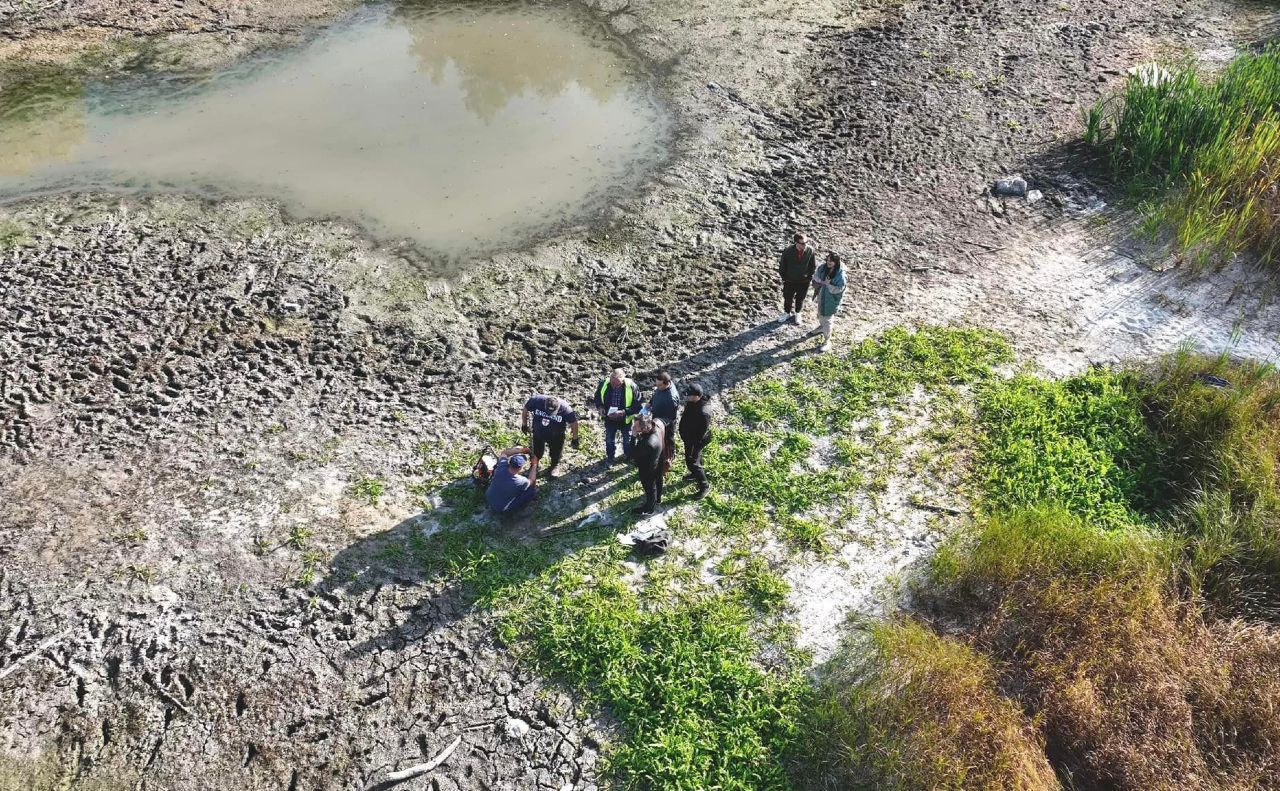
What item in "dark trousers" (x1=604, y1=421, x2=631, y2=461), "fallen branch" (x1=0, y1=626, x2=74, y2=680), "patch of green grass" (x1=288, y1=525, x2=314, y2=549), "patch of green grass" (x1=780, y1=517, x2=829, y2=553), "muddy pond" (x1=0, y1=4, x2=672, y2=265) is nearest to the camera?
"fallen branch" (x1=0, y1=626, x2=74, y2=680)

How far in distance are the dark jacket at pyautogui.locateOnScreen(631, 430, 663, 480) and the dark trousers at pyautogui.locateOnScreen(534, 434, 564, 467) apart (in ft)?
3.17

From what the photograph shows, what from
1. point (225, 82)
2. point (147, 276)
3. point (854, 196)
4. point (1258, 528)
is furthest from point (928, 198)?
point (225, 82)

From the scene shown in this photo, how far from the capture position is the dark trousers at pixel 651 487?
8.35 metres

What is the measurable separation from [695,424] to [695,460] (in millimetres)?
447

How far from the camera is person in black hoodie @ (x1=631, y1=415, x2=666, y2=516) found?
8.11m

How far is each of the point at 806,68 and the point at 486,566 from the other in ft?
40.3

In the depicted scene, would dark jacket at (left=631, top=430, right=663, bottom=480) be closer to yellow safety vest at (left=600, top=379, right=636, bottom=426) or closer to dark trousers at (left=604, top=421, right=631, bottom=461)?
yellow safety vest at (left=600, top=379, right=636, bottom=426)

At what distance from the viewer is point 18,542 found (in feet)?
27.0

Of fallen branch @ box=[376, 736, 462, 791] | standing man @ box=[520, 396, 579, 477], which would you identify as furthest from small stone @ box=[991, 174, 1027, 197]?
fallen branch @ box=[376, 736, 462, 791]

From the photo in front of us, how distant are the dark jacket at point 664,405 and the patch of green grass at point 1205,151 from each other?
8423 millimetres

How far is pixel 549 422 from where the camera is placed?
8602 millimetres

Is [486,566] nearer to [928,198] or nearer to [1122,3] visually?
[928,198]

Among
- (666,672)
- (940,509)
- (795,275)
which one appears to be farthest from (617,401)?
(940,509)

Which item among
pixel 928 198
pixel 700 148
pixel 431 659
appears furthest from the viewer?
pixel 700 148
